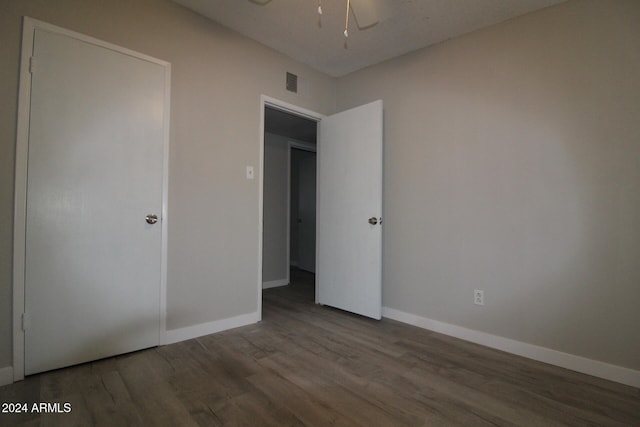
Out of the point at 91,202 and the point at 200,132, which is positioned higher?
the point at 200,132

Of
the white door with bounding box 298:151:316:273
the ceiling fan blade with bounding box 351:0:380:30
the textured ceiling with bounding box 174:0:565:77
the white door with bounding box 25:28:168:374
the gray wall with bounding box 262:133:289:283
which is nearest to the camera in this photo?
the white door with bounding box 25:28:168:374

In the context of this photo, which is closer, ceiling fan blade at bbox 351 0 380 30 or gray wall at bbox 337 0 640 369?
gray wall at bbox 337 0 640 369

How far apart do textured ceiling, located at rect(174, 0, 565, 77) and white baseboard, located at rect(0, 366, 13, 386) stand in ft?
8.39

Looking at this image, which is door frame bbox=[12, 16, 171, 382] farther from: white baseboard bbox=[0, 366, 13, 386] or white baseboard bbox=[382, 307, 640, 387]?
white baseboard bbox=[382, 307, 640, 387]

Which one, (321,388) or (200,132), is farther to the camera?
(200,132)

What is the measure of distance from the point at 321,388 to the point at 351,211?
5.46 ft

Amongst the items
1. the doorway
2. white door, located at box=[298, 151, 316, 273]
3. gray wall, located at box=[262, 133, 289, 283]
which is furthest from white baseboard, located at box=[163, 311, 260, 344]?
white door, located at box=[298, 151, 316, 273]

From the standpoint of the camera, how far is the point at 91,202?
1908mm

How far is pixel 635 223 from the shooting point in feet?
5.89

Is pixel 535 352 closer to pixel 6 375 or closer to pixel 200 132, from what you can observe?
pixel 200 132

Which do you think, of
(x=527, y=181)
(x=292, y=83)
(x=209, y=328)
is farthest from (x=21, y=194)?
(x=527, y=181)

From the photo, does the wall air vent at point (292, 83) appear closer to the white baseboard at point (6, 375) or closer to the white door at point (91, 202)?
the white door at point (91, 202)

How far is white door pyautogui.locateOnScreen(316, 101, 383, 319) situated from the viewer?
2.80m

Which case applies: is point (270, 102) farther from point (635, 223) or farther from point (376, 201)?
point (635, 223)
